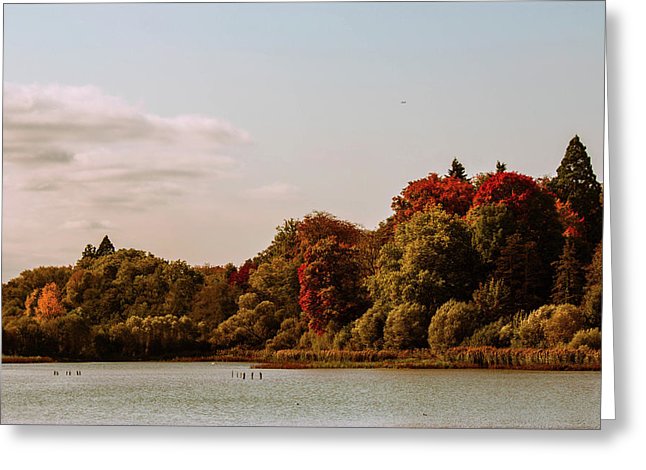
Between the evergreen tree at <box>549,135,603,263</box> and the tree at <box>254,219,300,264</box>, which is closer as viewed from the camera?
the evergreen tree at <box>549,135,603,263</box>

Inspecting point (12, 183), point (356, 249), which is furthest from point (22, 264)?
point (356, 249)

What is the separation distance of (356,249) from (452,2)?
223cm

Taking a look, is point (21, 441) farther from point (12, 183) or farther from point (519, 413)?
point (519, 413)

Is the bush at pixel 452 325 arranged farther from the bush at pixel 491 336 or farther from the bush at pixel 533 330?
the bush at pixel 533 330

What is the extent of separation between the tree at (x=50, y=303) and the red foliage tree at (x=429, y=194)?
118 inches

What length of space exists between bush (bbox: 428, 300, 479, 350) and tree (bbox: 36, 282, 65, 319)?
10.6 feet

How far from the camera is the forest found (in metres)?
10.7

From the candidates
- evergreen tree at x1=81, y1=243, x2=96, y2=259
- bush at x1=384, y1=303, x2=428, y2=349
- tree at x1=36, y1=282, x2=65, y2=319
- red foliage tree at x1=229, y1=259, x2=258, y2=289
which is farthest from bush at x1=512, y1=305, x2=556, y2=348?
tree at x1=36, y1=282, x2=65, y2=319

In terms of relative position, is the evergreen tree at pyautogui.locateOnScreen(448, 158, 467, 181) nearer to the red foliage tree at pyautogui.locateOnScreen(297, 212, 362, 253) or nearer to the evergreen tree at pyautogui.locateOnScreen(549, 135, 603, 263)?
the evergreen tree at pyautogui.locateOnScreen(549, 135, 603, 263)

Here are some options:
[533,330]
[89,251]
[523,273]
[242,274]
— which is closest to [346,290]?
[242,274]

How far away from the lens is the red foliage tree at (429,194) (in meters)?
10.7

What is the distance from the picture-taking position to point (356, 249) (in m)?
10.9

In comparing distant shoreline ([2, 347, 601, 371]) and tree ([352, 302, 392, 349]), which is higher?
tree ([352, 302, 392, 349])

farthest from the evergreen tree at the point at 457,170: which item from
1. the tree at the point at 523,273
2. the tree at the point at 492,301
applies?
the tree at the point at 492,301
